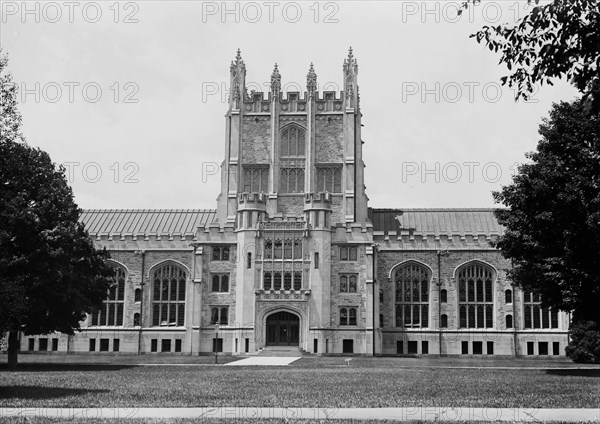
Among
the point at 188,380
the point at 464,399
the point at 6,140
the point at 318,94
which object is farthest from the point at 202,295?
the point at 464,399

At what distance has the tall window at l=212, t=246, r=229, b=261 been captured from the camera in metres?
72.9

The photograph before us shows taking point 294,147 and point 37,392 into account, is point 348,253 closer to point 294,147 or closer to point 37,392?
point 294,147

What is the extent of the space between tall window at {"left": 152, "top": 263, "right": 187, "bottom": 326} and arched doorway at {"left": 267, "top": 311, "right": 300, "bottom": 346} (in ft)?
28.9

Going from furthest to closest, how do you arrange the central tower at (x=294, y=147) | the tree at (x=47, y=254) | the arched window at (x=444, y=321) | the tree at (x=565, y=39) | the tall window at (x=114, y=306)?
the central tower at (x=294, y=147), the tall window at (x=114, y=306), the arched window at (x=444, y=321), the tree at (x=47, y=254), the tree at (x=565, y=39)

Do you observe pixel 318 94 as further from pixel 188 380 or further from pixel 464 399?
pixel 464 399

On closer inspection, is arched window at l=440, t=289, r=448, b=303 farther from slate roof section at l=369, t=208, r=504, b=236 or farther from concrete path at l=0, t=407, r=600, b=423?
concrete path at l=0, t=407, r=600, b=423

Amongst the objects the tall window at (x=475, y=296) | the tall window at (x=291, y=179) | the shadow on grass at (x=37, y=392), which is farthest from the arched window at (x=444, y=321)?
the shadow on grass at (x=37, y=392)

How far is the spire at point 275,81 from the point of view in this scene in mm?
78375

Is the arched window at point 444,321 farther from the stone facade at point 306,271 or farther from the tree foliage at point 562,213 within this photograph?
the tree foliage at point 562,213

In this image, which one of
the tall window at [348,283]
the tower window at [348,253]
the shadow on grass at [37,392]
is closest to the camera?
the shadow on grass at [37,392]

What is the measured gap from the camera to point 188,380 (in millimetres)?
32750

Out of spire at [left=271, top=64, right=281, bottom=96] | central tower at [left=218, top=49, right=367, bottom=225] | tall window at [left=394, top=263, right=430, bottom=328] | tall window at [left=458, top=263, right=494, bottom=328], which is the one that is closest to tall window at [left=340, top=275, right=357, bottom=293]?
tall window at [left=394, top=263, right=430, bottom=328]

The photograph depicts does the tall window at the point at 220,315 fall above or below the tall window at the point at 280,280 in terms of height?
below

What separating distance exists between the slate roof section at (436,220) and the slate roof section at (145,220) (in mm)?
16352
